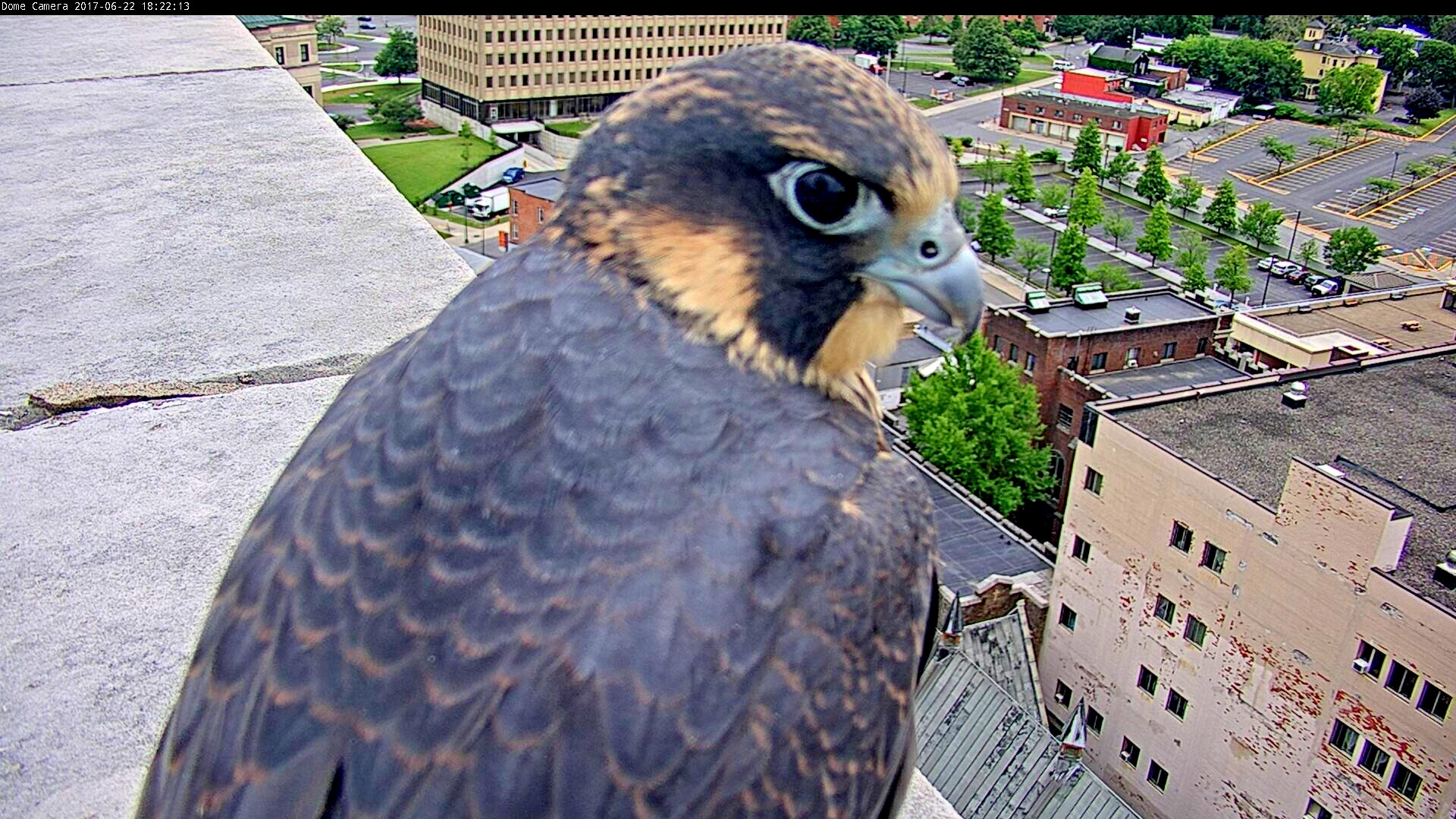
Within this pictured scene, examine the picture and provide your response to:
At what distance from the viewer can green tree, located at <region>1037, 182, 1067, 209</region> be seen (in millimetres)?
44062

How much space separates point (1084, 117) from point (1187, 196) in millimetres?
10807

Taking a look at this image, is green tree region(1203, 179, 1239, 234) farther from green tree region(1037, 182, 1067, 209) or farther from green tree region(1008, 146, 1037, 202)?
green tree region(1008, 146, 1037, 202)

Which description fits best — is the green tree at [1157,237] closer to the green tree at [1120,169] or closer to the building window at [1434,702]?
the green tree at [1120,169]

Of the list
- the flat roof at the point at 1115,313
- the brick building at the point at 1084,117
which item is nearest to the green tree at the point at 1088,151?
the brick building at the point at 1084,117

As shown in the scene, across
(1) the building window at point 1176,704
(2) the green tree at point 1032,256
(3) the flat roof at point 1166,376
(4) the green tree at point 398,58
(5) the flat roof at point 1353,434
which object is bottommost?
(2) the green tree at point 1032,256

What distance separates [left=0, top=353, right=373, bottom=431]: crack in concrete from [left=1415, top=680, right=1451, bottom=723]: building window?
13273 millimetres

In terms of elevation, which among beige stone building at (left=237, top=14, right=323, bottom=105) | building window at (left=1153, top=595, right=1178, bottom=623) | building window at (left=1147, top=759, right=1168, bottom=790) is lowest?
building window at (left=1147, top=759, right=1168, bottom=790)

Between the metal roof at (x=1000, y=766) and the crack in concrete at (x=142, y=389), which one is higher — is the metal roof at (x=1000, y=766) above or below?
below

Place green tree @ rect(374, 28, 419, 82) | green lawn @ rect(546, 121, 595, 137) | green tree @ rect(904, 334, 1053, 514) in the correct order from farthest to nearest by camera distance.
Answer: green tree @ rect(374, 28, 419, 82) < green lawn @ rect(546, 121, 595, 137) < green tree @ rect(904, 334, 1053, 514)

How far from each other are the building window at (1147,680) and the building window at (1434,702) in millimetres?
4150

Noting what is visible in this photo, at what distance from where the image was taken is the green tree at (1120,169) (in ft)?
155

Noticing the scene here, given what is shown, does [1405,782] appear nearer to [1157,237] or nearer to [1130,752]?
[1130,752]

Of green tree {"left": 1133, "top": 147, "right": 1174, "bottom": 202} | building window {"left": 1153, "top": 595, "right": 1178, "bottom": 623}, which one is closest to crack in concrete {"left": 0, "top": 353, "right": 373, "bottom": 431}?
building window {"left": 1153, "top": 595, "right": 1178, "bottom": 623}
